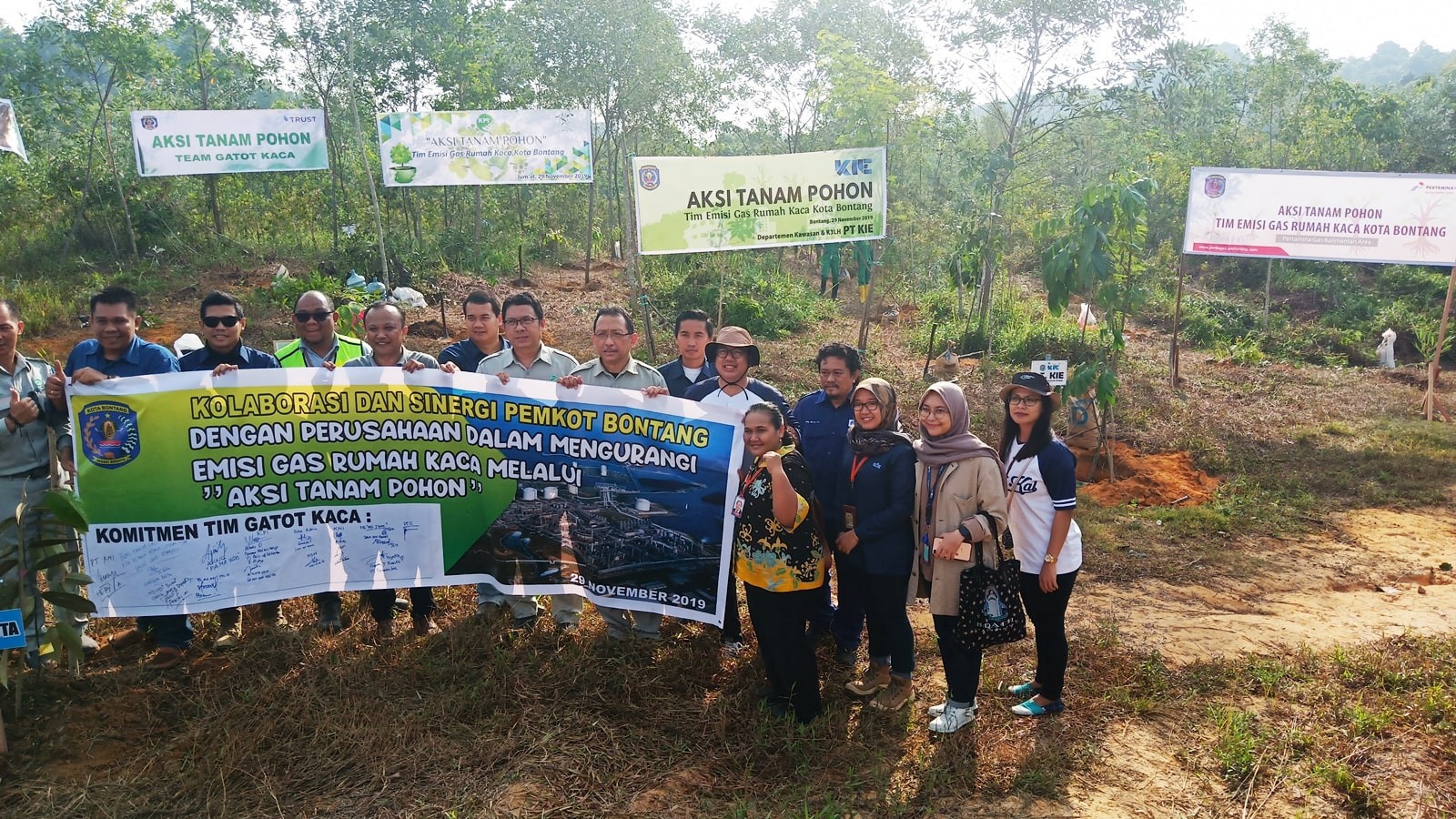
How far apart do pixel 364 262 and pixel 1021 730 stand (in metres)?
13.1

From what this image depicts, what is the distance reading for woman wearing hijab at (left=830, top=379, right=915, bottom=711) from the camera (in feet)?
11.2

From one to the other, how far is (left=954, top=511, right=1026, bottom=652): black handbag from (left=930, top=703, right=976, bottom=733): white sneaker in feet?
1.32

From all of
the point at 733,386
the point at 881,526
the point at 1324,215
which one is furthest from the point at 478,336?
the point at 1324,215

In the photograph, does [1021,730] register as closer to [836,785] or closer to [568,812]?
[836,785]

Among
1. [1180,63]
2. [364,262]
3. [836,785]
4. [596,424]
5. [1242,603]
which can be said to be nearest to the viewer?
[836,785]

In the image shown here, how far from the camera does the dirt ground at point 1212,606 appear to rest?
3.27 meters

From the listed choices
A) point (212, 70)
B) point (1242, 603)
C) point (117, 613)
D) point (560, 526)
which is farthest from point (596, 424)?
point (212, 70)

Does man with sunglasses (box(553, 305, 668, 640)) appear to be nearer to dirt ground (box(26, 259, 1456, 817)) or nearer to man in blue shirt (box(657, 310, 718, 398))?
man in blue shirt (box(657, 310, 718, 398))

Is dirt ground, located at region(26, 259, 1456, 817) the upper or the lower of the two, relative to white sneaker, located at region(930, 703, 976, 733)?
lower

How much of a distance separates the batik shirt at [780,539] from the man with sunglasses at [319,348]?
2.21 metres

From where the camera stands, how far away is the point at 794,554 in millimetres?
3354

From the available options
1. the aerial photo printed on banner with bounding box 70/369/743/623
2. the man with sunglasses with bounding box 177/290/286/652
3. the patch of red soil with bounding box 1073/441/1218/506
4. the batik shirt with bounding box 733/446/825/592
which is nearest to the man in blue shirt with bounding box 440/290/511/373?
the aerial photo printed on banner with bounding box 70/369/743/623

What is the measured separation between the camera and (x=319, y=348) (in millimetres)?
4219

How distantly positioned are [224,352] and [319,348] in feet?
1.38
